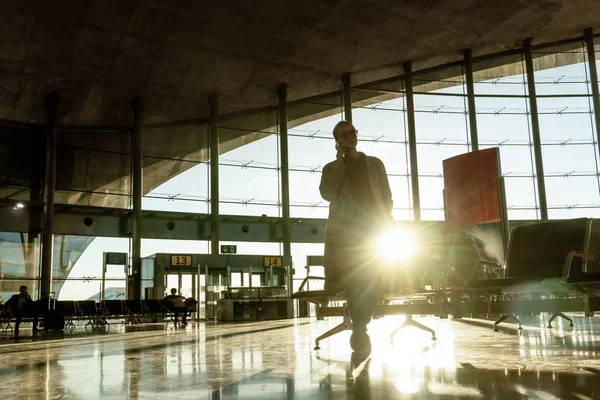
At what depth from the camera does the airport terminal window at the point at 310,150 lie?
73.8 feet

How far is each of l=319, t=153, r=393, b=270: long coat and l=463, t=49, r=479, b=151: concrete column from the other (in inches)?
678

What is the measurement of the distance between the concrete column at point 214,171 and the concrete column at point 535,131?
37.5 feet

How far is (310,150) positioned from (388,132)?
3128 millimetres

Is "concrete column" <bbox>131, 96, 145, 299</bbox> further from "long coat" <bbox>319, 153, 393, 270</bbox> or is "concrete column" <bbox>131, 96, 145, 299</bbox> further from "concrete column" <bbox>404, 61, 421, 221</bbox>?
"long coat" <bbox>319, 153, 393, 270</bbox>

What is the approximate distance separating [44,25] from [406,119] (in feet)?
42.0

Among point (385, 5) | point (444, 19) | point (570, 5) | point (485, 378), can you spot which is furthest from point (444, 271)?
point (570, 5)

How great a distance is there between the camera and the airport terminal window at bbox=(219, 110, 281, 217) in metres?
22.5

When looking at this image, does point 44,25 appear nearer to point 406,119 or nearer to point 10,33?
point 10,33

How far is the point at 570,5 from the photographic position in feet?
59.2

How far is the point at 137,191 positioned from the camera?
21.4 metres

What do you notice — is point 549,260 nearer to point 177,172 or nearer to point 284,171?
point 284,171

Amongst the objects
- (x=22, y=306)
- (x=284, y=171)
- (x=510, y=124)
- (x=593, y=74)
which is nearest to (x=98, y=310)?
(x=22, y=306)

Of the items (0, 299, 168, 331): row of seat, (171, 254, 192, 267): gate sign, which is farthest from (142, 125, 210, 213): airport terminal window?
(0, 299, 168, 331): row of seat

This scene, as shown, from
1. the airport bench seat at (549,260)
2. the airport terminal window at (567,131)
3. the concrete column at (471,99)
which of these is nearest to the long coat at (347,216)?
the airport bench seat at (549,260)
